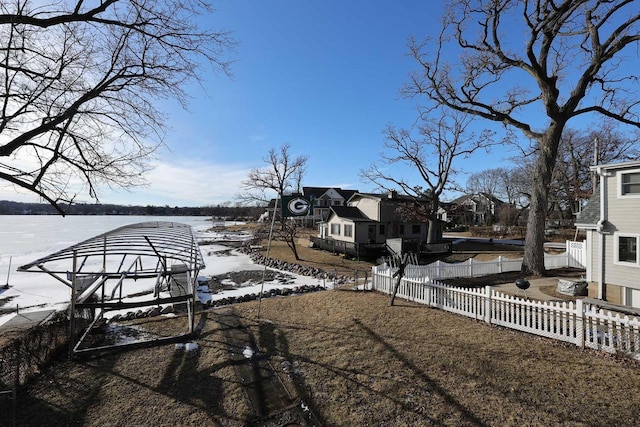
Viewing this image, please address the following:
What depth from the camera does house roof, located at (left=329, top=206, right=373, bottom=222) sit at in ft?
84.2

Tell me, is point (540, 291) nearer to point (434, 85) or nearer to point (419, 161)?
point (434, 85)

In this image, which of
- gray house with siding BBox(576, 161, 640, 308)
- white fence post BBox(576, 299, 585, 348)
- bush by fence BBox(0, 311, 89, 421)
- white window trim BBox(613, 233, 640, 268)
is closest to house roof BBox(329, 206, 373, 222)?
gray house with siding BBox(576, 161, 640, 308)

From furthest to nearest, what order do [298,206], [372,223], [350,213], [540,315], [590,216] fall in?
[350,213] < [372,223] < [590,216] < [298,206] < [540,315]

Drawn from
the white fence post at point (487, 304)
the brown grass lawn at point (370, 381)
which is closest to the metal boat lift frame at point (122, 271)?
the brown grass lawn at point (370, 381)

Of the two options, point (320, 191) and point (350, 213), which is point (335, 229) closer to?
point (350, 213)

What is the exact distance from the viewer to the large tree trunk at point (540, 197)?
13609 millimetres

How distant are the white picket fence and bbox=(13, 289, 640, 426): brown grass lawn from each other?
33 cm

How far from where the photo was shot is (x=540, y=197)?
13789 millimetres

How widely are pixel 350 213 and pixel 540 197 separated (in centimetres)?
1519

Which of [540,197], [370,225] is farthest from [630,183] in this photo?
[370,225]

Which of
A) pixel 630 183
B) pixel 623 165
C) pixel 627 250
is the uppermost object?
pixel 623 165

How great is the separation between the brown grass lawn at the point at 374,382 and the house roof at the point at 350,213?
1834 centimetres

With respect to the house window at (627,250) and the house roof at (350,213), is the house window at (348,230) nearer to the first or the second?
the house roof at (350,213)

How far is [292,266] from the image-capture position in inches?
798
